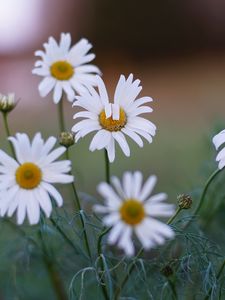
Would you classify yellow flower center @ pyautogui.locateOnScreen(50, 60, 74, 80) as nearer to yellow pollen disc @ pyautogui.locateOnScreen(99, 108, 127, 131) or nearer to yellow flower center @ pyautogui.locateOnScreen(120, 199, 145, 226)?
yellow pollen disc @ pyautogui.locateOnScreen(99, 108, 127, 131)

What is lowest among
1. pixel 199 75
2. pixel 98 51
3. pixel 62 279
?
pixel 62 279

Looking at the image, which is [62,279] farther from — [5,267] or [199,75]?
[199,75]

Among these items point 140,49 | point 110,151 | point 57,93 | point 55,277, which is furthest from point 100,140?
point 140,49

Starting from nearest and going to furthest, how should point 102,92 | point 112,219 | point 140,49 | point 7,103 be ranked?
point 112,219, point 102,92, point 7,103, point 140,49

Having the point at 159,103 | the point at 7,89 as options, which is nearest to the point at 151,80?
the point at 159,103

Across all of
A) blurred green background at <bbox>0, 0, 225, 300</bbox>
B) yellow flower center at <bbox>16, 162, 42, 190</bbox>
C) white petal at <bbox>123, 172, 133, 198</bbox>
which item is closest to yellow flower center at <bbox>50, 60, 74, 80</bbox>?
yellow flower center at <bbox>16, 162, 42, 190</bbox>

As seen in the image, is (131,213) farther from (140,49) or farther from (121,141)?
(140,49)
